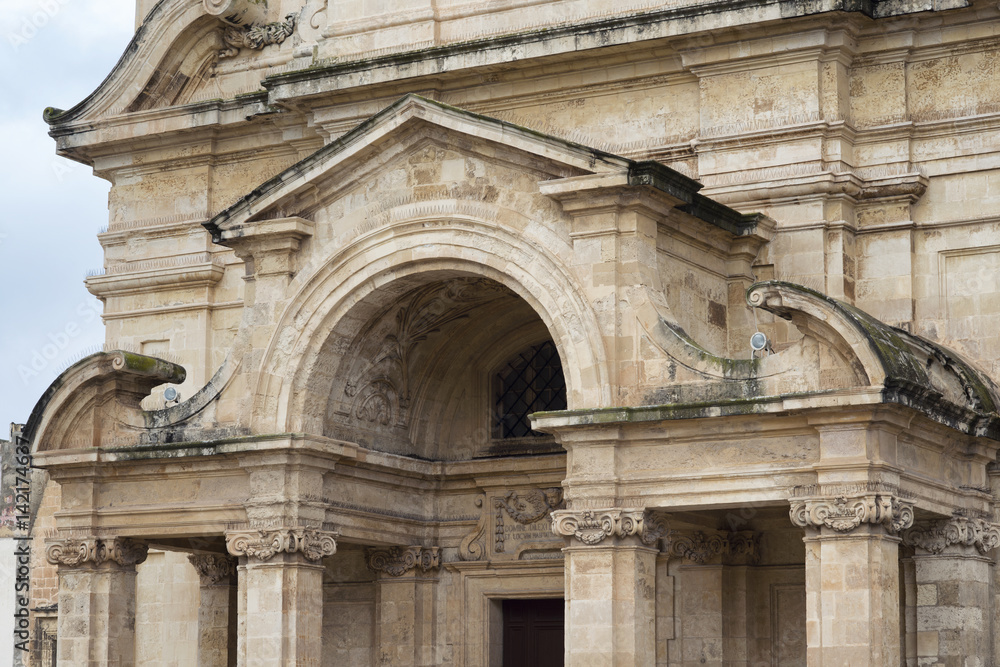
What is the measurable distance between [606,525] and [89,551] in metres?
6.04

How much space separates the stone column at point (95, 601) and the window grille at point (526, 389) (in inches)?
182

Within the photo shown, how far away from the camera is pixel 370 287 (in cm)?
1931

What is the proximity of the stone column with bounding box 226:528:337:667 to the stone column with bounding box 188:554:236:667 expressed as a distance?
274 cm

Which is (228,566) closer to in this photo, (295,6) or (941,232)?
(295,6)

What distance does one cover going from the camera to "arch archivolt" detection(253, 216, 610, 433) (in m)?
18.4

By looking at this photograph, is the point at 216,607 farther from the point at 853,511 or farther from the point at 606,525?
the point at 853,511

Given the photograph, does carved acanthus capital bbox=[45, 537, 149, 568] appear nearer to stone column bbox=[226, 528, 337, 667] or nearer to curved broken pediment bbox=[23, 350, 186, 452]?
curved broken pediment bbox=[23, 350, 186, 452]

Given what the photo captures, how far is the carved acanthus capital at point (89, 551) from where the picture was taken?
20.1 meters

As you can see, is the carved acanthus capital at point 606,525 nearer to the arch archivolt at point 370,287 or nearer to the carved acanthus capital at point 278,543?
the arch archivolt at point 370,287

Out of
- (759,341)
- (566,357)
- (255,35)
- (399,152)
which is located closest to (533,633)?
(566,357)

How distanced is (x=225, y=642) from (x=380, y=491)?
2.96 metres

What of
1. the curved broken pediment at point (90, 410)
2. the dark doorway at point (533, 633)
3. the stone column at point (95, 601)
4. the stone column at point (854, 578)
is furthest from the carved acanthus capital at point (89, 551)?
the stone column at point (854, 578)

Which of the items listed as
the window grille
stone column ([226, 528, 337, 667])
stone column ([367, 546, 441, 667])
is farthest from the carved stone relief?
stone column ([226, 528, 337, 667])

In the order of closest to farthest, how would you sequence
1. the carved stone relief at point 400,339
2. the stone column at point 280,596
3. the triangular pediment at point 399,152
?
the triangular pediment at point 399,152, the stone column at point 280,596, the carved stone relief at point 400,339
